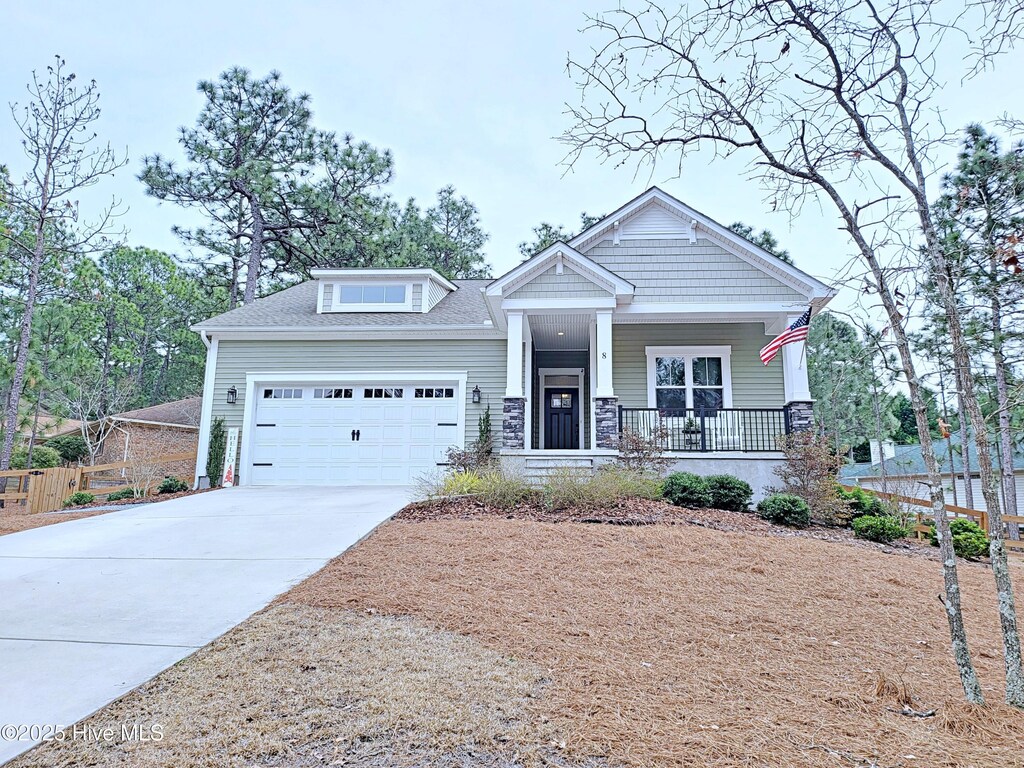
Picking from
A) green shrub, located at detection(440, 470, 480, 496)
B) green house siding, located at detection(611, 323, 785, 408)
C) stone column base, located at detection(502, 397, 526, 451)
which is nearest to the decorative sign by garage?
green shrub, located at detection(440, 470, 480, 496)

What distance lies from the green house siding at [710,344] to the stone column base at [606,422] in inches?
67.0

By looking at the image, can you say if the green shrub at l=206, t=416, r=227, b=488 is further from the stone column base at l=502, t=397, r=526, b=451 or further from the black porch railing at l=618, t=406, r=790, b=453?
the black porch railing at l=618, t=406, r=790, b=453

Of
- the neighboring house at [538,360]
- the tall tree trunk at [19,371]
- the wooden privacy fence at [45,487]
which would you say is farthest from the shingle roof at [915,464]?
the tall tree trunk at [19,371]

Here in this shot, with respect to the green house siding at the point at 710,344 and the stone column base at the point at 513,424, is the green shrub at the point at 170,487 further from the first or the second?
the green house siding at the point at 710,344

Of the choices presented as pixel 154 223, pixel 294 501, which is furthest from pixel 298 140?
pixel 294 501

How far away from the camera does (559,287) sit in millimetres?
11227

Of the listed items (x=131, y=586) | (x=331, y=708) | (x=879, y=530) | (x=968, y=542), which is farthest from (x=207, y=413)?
(x=968, y=542)

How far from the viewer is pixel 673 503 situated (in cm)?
891

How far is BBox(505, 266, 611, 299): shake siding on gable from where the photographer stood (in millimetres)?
11172

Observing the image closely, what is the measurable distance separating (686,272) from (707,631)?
913 centimetres

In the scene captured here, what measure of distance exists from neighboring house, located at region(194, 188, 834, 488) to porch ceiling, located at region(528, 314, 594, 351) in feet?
0.22

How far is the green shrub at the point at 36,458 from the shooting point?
15.8 m

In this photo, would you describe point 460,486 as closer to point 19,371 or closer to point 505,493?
point 505,493

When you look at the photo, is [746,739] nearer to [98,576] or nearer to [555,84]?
[555,84]
